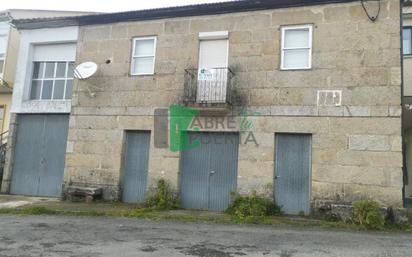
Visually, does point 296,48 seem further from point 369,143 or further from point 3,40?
point 3,40

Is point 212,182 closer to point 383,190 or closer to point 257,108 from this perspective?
point 257,108

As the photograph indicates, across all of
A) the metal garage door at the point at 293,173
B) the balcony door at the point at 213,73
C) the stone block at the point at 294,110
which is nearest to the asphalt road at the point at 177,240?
the metal garage door at the point at 293,173

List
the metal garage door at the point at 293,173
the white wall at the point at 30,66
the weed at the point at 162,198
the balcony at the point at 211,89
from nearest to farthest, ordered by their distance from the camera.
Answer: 1. the metal garage door at the point at 293,173
2. the balcony at the point at 211,89
3. the weed at the point at 162,198
4. the white wall at the point at 30,66

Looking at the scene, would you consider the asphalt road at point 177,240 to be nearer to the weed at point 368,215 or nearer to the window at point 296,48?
the weed at point 368,215

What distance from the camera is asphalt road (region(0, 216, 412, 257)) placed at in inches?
247

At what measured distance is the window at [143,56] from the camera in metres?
12.0

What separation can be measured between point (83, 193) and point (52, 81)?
4.68m

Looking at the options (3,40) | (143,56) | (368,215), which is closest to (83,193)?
(143,56)

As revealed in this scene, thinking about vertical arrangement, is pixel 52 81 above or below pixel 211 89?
above

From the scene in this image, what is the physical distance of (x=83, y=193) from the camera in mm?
11664

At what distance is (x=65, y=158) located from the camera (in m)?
12.5

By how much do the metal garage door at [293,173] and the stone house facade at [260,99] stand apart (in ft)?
0.09

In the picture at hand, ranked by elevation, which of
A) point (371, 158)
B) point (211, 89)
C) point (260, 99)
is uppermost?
point (211, 89)

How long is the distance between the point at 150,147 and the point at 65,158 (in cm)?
326
